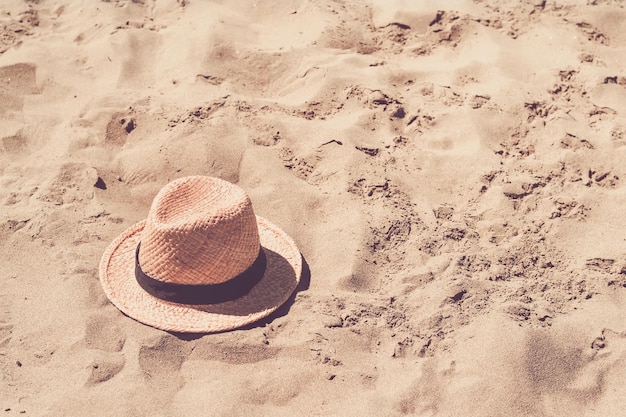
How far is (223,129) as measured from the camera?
4.33 metres

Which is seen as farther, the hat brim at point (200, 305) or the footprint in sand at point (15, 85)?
the footprint in sand at point (15, 85)

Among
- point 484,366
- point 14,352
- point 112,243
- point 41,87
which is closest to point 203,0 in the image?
point 41,87

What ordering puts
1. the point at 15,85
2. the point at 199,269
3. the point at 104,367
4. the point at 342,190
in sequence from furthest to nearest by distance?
1. the point at 15,85
2. the point at 342,190
3. the point at 199,269
4. the point at 104,367

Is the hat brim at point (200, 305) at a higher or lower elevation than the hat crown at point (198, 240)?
lower

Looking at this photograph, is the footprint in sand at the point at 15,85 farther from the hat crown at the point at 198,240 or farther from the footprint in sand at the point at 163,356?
the footprint in sand at the point at 163,356

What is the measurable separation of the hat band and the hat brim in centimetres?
3

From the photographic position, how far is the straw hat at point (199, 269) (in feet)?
10.2

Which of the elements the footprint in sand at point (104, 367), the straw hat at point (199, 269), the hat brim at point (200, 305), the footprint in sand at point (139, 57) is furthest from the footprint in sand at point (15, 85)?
the footprint in sand at point (104, 367)

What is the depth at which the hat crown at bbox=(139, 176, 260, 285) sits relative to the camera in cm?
308

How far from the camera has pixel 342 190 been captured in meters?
3.97

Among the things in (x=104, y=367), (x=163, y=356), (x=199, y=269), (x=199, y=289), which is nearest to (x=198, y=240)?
(x=199, y=269)

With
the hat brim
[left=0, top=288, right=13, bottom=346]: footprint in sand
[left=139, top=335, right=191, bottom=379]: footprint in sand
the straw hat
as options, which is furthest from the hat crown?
[left=0, top=288, right=13, bottom=346]: footprint in sand

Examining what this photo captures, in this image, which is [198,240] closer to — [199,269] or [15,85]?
[199,269]

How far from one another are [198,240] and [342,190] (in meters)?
1.14
